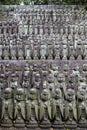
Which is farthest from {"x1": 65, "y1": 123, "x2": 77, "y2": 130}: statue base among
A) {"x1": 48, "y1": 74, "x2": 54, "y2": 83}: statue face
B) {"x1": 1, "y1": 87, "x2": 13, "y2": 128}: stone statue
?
{"x1": 48, "y1": 74, "x2": 54, "y2": 83}: statue face

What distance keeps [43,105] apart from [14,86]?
0.86 metres

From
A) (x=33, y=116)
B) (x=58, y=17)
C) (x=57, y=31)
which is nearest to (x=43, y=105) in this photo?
(x=33, y=116)

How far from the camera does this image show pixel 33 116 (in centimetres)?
613

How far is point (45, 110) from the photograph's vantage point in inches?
242

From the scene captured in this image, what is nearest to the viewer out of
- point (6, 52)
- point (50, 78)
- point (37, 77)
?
point (50, 78)

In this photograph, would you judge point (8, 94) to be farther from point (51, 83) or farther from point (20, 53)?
point (20, 53)

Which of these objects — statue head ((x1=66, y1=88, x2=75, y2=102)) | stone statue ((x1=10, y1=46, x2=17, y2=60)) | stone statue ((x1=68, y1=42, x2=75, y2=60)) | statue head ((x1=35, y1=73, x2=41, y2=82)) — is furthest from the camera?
stone statue ((x1=10, y1=46, x2=17, y2=60))

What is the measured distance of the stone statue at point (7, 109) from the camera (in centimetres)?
608

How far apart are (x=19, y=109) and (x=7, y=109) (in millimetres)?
196

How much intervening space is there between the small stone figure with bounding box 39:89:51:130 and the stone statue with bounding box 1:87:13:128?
486mm

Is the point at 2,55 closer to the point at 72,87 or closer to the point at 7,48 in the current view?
the point at 7,48

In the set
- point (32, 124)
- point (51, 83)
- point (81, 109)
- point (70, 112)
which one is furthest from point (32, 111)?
point (51, 83)

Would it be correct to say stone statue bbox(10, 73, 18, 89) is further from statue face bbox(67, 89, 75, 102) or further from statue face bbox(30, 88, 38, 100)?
statue face bbox(67, 89, 75, 102)

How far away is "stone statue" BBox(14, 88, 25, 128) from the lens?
609 cm
